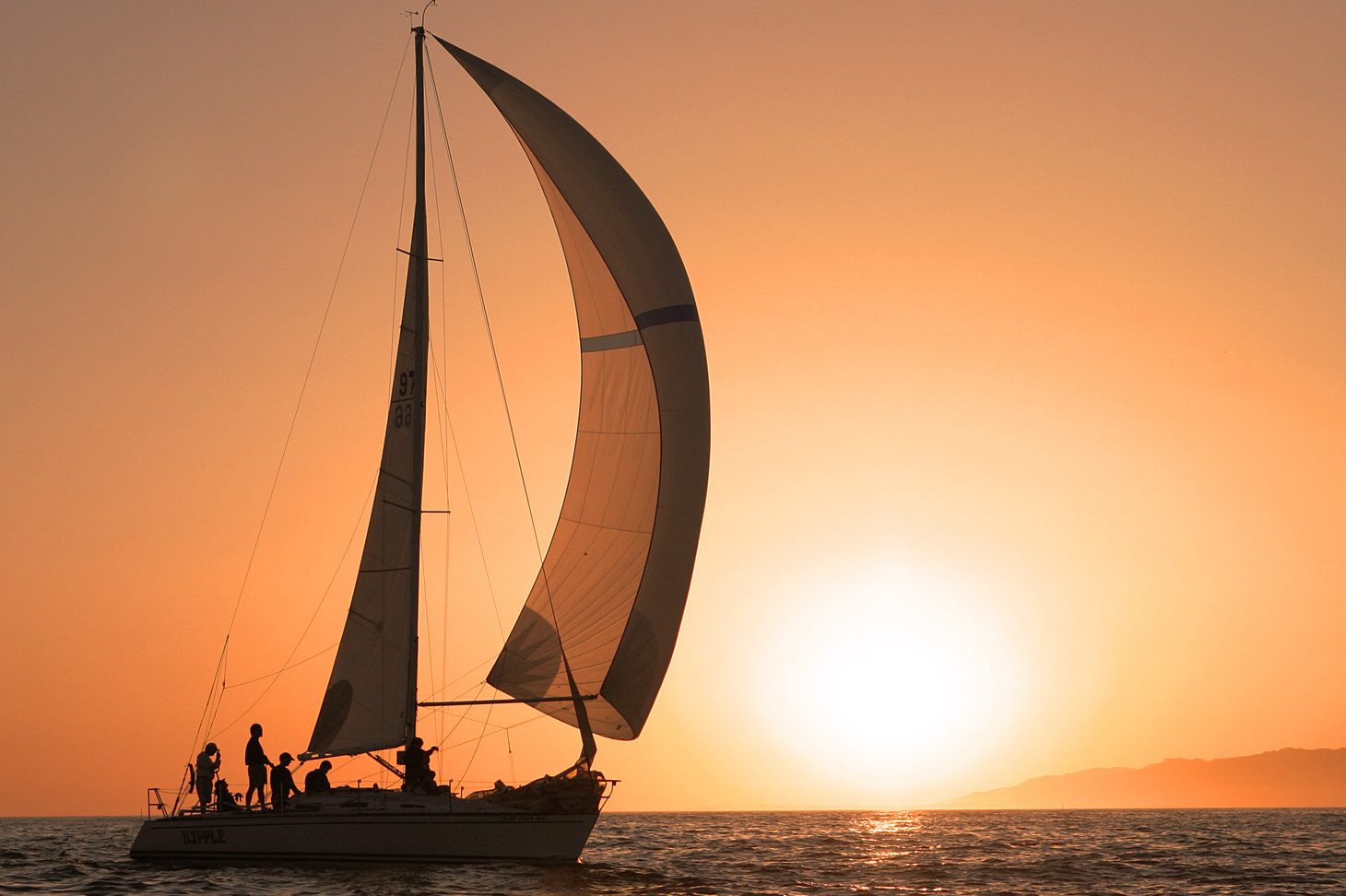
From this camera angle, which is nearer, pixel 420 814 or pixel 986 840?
pixel 420 814

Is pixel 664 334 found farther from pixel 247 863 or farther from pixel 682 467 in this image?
pixel 247 863

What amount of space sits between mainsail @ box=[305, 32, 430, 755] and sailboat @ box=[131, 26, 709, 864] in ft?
0.11

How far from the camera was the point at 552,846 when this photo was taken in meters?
24.6

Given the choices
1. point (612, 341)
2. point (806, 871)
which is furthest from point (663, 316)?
point (806, 871)

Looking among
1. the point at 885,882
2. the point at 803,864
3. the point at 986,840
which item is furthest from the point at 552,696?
the point at 986,840

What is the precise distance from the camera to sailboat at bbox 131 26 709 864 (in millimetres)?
25141

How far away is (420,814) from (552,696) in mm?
3174

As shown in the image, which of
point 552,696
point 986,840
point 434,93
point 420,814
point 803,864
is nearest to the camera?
point 420,814

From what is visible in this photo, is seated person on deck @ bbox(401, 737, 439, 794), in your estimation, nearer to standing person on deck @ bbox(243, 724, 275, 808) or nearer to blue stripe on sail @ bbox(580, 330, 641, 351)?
standing person on deck @ bbox(243, 724, 275, 808)

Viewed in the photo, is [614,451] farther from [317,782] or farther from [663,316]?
[317,782]

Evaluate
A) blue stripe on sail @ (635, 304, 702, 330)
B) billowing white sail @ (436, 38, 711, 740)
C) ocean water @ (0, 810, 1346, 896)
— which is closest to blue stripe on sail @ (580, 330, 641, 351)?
billowing white sail @ (436, 38, 711, 740)

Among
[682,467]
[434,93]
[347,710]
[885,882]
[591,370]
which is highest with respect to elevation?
[434,93]

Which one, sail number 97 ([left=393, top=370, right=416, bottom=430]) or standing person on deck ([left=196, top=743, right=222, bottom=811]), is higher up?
sail number 97 ([left=393, top=370, right=416, bottom=430])

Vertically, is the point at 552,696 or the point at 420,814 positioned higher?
the point at 552,696
